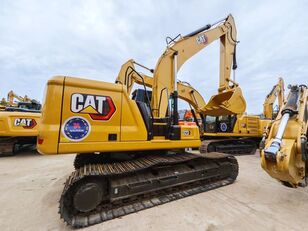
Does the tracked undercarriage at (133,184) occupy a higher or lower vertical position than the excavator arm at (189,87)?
lower

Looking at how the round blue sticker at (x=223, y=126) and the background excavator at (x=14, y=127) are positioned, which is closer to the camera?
the background excavator at (x=14, y=127)

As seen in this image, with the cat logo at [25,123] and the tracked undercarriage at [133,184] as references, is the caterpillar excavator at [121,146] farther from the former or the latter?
the cat logo at [25,123]

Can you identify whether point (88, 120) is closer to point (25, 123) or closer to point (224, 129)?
point (25, 123)

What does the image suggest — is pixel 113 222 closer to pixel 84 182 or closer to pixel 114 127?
pixel 84 182

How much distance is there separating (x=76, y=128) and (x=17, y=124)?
6738mm

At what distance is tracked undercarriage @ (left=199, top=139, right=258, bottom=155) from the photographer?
26.6 ft

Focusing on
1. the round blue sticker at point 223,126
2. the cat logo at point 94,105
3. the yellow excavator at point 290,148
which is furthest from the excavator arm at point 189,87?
the yellow excavator at point 290,148

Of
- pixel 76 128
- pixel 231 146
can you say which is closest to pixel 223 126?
pixel 231 146

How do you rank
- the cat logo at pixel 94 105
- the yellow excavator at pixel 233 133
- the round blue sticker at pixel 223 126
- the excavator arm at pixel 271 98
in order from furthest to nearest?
the excavator arm at pixel 271 98
the round blue sticker at pixel 223 126
the yellow excavator at pixel 233 133
the cat logo at pixel 94 105

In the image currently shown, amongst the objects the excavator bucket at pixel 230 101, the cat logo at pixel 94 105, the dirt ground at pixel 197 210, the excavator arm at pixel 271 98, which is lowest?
the dirt ground at pixel 197 210

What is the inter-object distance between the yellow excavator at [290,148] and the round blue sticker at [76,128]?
2900mm

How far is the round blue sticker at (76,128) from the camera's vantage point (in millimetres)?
2920

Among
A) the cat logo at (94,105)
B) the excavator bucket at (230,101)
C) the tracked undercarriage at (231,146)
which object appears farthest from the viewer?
the tracked undercarriage at (231,146)

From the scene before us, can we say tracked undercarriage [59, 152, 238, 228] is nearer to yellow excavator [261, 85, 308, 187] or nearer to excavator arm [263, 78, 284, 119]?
yellow excavator [261, 85, 308, 187]
